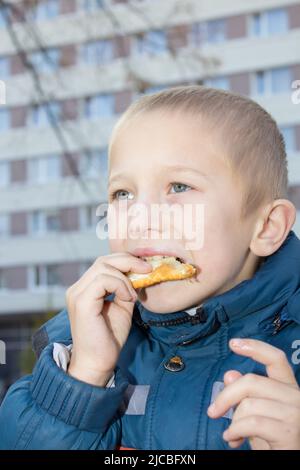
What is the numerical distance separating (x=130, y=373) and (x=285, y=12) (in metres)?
17.2

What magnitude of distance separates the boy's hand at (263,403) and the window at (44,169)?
18.6m

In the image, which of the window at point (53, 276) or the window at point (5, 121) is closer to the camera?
the window at point (53, 276)

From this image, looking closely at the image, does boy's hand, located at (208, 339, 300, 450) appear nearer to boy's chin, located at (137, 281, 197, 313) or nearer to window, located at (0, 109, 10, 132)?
boy's chin, located at (137, 281, 197, 313)

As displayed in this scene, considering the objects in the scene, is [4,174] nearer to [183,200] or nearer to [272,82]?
[272,82]

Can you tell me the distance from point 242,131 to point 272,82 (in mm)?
16859

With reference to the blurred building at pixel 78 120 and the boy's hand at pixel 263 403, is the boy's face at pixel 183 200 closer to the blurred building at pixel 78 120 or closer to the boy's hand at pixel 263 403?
the boy's hand at pixel 263 403

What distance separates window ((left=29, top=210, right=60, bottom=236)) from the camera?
19.4 metres

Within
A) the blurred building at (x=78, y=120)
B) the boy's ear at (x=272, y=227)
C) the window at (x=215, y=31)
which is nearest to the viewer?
the boy's ear at (x=272, y=227)

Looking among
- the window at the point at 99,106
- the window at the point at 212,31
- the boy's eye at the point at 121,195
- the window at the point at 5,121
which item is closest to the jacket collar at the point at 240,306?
the boy's eye at the point at 121,195

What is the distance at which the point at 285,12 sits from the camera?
55.6ft

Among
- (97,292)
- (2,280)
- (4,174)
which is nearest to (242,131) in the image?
(97,292)

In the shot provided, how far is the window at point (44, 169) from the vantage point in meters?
19.3

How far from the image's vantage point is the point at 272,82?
57.0 feet

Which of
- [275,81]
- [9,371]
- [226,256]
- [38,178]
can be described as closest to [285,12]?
[275,81]
